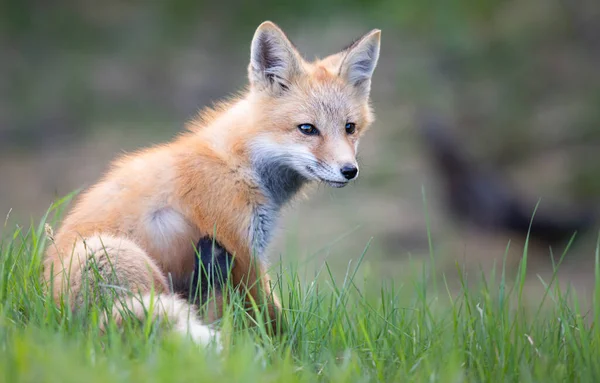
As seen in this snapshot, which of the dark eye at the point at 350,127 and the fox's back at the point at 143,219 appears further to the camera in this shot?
the dark eye at the point at 350,127

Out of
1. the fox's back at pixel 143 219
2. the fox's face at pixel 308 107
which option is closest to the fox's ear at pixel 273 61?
the fox's face at pixel 308 107

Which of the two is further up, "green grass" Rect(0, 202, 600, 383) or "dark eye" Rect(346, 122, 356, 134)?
"dark eye" Rect(346, 122, 356, 134)

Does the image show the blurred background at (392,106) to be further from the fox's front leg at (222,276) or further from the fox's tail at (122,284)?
the fox's tail at (122,284)

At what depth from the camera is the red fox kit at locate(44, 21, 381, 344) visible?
153 inches

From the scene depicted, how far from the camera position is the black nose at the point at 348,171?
4484 mm

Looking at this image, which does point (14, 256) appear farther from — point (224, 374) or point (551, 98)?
point (551, 98)

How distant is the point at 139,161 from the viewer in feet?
15.1

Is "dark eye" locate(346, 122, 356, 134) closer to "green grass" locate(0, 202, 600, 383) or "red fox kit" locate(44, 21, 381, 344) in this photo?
"red fox kit" locate(44, 21, 381, 344)

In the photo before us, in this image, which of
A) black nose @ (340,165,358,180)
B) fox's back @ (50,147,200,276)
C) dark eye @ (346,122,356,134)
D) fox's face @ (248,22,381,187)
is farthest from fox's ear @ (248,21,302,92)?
fox's back @ (50,147,200,276)

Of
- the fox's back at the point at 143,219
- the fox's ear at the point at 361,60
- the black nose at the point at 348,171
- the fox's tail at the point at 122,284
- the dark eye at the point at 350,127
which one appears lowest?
the fox's tail at the point at 122,284

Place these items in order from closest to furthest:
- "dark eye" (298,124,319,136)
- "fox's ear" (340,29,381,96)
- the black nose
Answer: the black nose, "dark eye" (298,124,319,136), "fox's ear" (340,29,381,96)

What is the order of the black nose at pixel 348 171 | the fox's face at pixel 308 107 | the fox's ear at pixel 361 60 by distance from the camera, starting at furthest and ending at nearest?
1. the fox's ear at pixel 361 60
2. the fox's face at pixel 308 107
3. the black nose at pixel 348 171

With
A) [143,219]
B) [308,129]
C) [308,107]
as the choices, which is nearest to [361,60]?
[308,107]

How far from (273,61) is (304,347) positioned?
2.19m
